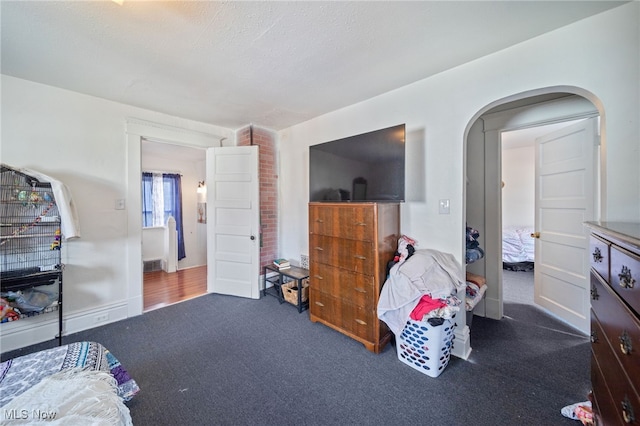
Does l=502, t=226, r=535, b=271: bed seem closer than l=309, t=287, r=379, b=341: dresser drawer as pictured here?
No

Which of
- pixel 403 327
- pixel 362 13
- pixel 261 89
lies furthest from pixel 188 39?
pixel 403 327

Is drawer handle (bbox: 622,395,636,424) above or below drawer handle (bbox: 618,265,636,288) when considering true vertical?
below

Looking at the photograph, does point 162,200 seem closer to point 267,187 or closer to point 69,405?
point 267,187

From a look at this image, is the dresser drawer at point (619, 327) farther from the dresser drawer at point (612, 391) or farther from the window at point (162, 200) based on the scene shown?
the window at point (162, 200)

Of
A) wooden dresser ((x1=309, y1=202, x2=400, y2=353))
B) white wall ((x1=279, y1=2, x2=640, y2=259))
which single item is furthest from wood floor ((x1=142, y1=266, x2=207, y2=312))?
white wall ((x1=279, y1=2, x2=640, y2=259))

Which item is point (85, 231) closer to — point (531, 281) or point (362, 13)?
point (362, 13)

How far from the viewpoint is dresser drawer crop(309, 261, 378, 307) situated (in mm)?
1994

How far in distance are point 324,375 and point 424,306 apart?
0.90 meters

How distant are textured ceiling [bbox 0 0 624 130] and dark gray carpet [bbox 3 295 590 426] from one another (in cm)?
241

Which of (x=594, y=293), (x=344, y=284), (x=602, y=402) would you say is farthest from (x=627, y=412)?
(x=344, y=284)

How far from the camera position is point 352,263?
2.09 metres

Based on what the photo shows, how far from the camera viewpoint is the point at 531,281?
3818 millimetres

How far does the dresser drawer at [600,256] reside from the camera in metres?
0.92

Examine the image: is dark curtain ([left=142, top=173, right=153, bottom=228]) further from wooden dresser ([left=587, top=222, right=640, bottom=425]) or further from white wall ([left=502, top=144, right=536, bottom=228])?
white wall ([left=502, top=144, right=536, bottom=228])
